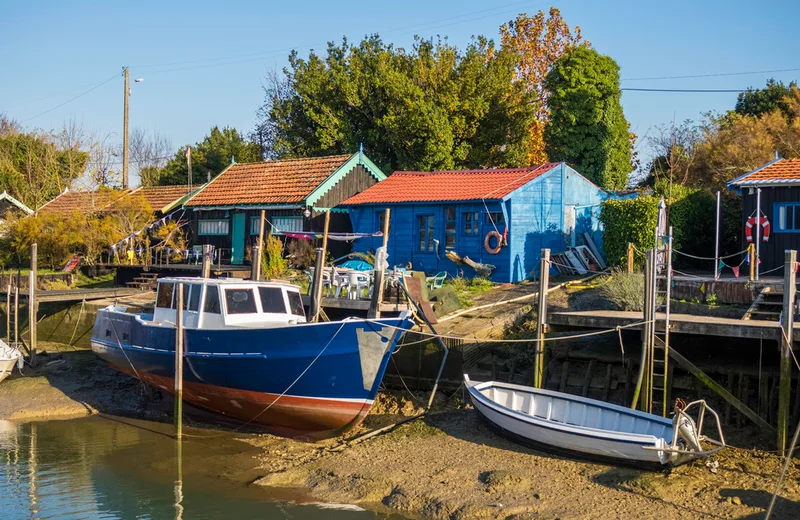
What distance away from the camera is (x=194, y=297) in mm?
16172

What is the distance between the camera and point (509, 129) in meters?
35.2

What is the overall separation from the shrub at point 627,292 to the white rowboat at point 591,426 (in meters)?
4.05

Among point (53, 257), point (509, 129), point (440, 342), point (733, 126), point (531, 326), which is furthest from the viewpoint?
point (509, 129)

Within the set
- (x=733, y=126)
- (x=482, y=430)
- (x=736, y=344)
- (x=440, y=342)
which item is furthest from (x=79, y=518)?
(x=733, y=126)

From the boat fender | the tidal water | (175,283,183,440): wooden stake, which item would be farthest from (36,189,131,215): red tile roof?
the boat fender

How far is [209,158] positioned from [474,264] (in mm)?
24067

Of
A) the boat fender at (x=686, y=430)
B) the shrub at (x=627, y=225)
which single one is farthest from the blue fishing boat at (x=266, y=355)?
the shrub at (x=627, y=225)

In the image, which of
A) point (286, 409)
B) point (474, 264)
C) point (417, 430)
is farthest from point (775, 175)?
point (286, 409)

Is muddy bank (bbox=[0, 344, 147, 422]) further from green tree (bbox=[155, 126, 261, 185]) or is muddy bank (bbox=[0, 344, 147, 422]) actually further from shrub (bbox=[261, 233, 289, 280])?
green tree (bbox=[155, 126, 261, 185])

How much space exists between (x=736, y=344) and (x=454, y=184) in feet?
39.4

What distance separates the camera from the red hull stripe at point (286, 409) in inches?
571

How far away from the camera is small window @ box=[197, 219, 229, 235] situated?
28969 mm

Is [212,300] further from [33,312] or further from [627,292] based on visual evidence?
[627,292]

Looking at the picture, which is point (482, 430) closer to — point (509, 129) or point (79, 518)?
point (79, 518)
